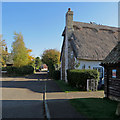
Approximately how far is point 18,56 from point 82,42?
21.2 metres

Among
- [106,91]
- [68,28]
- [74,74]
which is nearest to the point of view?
[106,91]

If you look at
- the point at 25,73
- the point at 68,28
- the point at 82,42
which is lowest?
the point at 25,73

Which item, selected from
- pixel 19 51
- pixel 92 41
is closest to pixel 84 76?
pixel 92 41

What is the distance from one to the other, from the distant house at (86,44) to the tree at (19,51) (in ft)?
59.9

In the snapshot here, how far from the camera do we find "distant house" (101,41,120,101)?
8328 millimetres

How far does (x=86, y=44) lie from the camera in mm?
18812

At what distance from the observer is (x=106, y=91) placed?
955 cm

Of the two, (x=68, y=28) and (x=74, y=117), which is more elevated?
(x=68, y=28)

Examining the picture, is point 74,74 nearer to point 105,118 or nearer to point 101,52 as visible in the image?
point 101,52

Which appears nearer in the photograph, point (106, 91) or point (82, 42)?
point (106, 91)

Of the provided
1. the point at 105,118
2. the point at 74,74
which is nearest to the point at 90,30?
the point at 74,74

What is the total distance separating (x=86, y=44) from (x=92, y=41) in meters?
1.70

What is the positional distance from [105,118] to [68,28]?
1590cm

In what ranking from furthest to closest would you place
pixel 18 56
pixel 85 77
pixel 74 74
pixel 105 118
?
1. pixel 18 56
2. pixel 74 74
3. pixel 85 77
4. pixel 105 118
